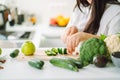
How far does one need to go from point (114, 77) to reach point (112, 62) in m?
0.12

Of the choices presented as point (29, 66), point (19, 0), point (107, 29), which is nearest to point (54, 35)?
point (19, 0)

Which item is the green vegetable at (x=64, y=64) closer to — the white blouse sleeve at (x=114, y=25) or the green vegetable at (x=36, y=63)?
the green vegetable at (x=36, y=63)

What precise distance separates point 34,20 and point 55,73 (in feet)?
7.23

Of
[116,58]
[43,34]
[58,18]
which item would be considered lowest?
[43,34]

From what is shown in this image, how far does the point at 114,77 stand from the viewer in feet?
3.11

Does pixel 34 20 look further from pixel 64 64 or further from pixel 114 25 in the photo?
pixel 64 64

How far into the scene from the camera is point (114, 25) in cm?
150

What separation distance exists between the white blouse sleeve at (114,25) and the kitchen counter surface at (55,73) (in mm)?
460

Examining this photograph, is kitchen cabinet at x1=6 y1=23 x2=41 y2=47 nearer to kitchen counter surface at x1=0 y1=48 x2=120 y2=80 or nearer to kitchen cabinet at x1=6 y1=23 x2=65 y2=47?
kitchen cabinet at x1=6 y1=23 x2=65 y2=47

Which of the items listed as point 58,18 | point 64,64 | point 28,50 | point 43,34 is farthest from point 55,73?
point 58,18

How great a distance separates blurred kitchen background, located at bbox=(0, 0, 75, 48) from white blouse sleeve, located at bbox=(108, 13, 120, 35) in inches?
43.0

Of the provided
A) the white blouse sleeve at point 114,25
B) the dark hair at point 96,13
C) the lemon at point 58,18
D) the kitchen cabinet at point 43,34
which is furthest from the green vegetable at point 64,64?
the lemon at point 58,18

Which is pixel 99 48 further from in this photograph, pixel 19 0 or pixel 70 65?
pixel 19 0

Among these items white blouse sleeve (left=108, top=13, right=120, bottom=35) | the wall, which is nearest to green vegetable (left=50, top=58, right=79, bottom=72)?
white blouse sleeve (left=108, top=13, right=120, bottom=35)
